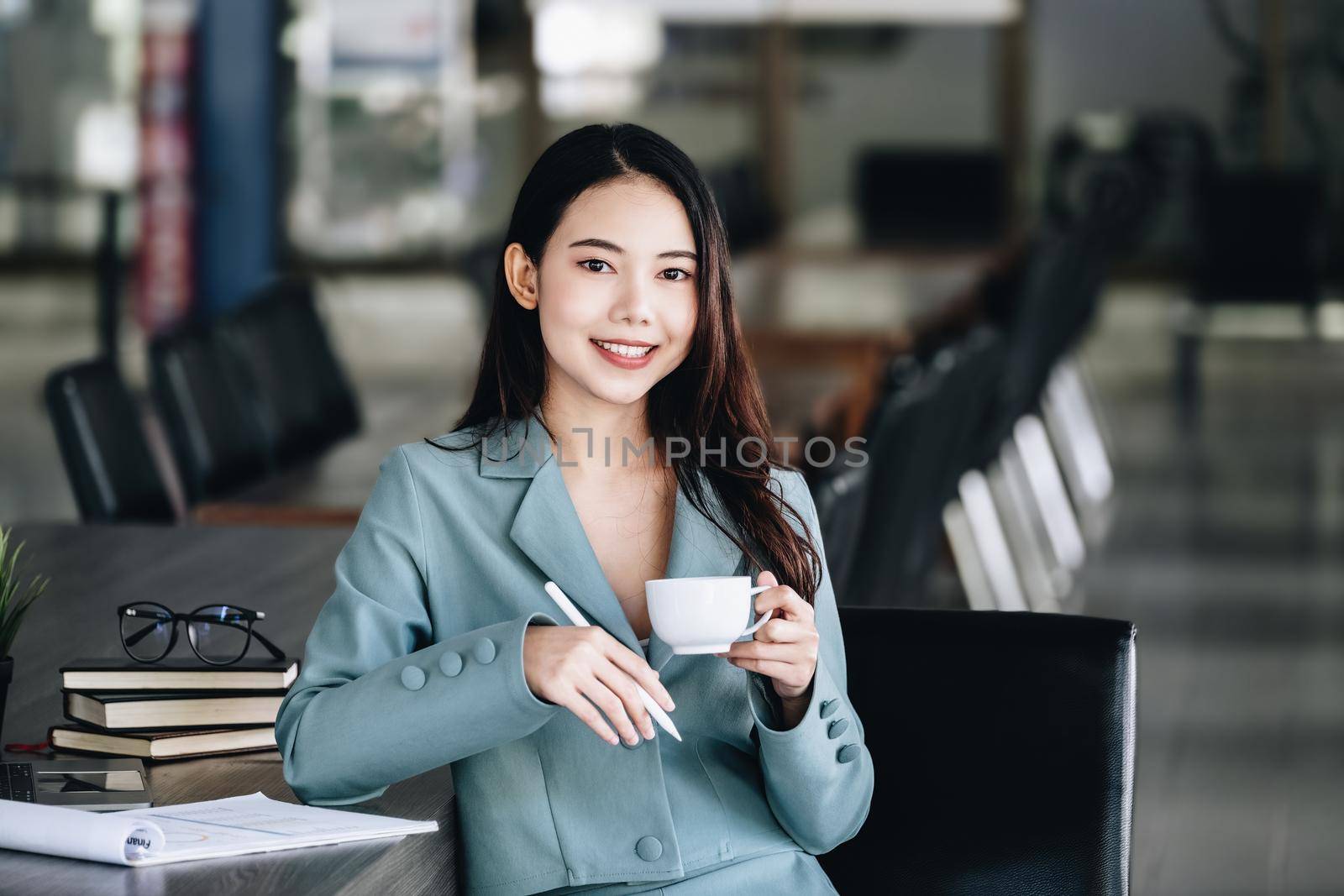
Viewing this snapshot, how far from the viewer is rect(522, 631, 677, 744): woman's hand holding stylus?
1.35 m

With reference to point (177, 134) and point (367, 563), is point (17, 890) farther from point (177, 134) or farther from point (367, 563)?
point (177, 134)

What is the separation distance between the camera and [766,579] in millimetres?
1447

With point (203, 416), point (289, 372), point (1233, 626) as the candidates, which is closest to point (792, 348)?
point (1233, 626)

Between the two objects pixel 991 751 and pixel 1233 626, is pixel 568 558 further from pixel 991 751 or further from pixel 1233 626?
pixel 1233 626

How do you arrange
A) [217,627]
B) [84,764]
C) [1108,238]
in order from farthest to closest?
[1108,238], [217,627], [84,764]

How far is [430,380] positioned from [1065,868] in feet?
25.8

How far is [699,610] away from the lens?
135 centimetres

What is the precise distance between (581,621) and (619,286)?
0.30 meters

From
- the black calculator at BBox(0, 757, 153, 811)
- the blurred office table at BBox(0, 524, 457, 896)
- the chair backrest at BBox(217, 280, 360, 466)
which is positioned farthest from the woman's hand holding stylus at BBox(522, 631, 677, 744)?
the chair backrest at BBox(217, 280, 360, 466)

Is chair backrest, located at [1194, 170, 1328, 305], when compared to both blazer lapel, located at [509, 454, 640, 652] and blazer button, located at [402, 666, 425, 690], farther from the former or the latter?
blazer button, located at [402, 666, 425, 690]

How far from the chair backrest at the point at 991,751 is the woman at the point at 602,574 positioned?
0.15 meters

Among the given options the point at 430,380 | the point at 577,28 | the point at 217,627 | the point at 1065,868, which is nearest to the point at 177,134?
the point at 430,380

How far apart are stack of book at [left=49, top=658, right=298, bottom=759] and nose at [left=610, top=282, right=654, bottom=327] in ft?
1.59

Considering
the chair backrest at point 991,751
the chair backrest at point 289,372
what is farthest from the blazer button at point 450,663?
the chair backrest at point 289,372
